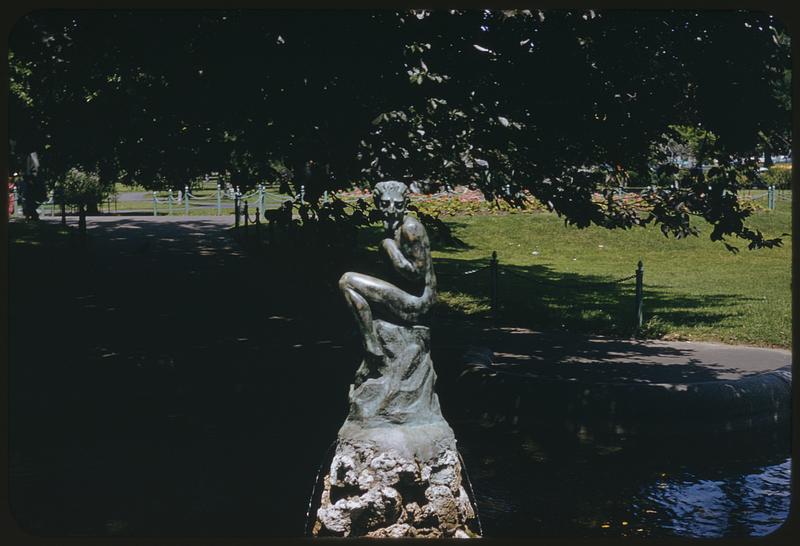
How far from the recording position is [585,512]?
24.5 feet

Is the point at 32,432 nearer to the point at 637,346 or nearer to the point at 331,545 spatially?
the point at 331,545

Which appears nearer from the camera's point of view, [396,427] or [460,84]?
[396,427]

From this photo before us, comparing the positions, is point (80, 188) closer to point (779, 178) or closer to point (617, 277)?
point (617, 277)

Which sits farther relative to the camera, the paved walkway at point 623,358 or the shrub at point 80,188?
the shrub at point 80,188

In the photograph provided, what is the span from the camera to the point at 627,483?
8.20 meters

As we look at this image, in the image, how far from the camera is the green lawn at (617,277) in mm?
15570

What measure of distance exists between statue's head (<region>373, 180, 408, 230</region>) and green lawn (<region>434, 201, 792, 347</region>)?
4.78 metres

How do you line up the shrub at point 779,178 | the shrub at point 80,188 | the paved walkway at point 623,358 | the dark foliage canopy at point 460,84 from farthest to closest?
the shrub at point 779,178 < the shrub at point 80,188 < the paved walkway at point 623,358 < the dark foliage canopy at point 460,84

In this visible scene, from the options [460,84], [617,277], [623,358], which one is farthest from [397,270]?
[617,277]

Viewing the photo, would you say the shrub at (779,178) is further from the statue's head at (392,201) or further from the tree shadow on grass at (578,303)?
the statue's head at (392,201)

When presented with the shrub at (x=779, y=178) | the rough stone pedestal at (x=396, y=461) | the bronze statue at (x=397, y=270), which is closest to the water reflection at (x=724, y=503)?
the rough stone pedestal at (x=396, y=461)

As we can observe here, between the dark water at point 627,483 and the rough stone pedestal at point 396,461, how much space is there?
73 cm

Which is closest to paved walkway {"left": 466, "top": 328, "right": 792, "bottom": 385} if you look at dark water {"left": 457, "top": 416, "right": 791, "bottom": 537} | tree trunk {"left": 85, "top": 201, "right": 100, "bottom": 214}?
dark water {"left": 457, "top": 416, "right": 791, "bottom": 537}

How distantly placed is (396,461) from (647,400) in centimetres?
410
